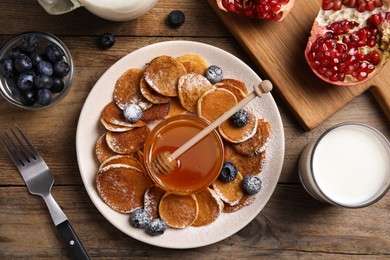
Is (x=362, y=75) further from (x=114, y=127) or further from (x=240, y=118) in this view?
(x=114, y=127)

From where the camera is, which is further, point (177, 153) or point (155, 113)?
point (155, 113)

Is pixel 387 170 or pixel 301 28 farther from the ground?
pixel 301 28

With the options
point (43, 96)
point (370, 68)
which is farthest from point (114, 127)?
point (370, 68)

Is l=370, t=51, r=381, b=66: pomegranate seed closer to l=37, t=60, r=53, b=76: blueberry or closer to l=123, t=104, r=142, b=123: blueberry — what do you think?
l=123, t=104, r=142, b=123: blueberry

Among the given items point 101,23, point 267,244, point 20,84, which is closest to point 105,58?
point 101,23

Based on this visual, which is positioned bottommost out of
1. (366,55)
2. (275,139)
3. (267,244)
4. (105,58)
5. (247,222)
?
(267,244)

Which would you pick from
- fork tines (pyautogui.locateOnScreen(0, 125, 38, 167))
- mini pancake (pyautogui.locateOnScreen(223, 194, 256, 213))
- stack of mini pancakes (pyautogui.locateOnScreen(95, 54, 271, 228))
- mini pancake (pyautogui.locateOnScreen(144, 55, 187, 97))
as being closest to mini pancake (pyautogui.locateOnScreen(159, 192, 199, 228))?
stack of mini pancakes (pyautogui.locateOnScreen(95, 54, 271, 228))

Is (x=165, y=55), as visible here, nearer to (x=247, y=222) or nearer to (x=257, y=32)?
(x=257, y=32)
